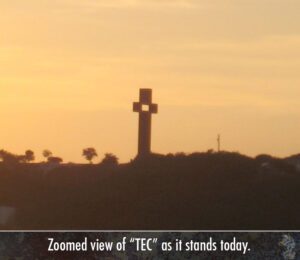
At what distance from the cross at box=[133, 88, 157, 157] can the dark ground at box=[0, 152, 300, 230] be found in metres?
0.21

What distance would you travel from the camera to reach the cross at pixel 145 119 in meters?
17.1

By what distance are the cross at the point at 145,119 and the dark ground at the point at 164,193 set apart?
Result: 213mm

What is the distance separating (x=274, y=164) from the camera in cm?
1783

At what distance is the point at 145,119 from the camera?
17141mm

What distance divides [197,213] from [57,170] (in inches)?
85.1

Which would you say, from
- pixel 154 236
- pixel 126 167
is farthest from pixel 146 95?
pixel 154 236
